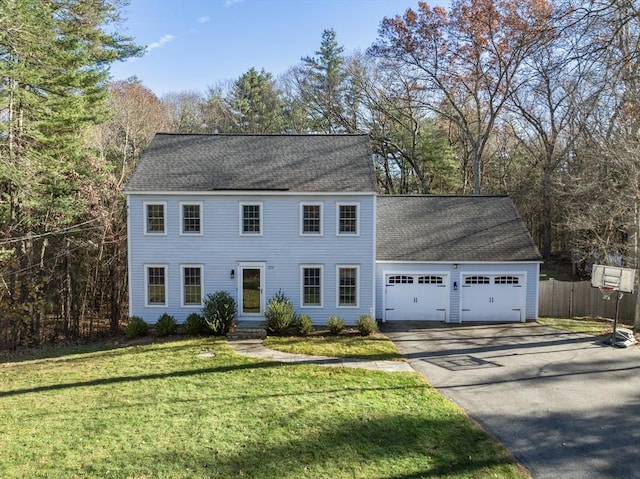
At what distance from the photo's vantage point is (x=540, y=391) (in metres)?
10.1

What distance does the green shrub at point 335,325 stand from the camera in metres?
15.5

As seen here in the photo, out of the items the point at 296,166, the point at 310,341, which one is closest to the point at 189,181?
the point at 296,166

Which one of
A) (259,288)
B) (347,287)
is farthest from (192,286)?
(347,287)

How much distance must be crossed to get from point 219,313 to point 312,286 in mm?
3616

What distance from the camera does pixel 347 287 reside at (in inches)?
656

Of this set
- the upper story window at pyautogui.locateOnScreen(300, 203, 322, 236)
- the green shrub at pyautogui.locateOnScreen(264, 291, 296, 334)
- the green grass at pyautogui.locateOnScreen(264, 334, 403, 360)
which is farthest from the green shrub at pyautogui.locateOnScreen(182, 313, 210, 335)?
the upper story window at pyautogui.locateOnScreen(300, 203, 322, 236)

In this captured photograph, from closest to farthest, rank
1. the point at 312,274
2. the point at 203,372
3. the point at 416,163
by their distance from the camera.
→ the point at 203,372
the point at 312,274
the point at 416,163

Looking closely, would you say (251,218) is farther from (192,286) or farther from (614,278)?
(614,278)

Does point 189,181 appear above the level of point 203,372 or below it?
above

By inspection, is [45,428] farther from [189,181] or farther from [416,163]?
[416,163]

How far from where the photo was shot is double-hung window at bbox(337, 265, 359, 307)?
16.6 metres

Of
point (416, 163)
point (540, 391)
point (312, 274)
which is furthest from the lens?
point (416, 163)

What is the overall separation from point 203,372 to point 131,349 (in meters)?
4.28

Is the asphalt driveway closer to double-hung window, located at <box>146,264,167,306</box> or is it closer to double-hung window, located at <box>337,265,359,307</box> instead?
double-hung window, located at <box>337,265,359,307</box>
